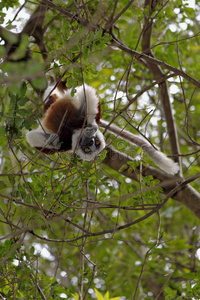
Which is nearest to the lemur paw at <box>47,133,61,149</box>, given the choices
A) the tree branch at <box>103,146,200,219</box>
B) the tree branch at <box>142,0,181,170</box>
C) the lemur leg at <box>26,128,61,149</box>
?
the lemur leg at <box>26,128,61,149</box>

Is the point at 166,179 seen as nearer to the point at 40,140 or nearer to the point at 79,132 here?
the point at 79,132

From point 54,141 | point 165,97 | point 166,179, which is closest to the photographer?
point 166,179

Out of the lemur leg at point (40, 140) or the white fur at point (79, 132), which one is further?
the lemur leg at point (40, 140)

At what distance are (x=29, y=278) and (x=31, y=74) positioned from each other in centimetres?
194

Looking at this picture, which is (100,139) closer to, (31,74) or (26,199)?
(26,199)

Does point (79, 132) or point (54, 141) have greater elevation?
point (79, 132)

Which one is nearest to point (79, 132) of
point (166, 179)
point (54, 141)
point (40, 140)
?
point (54, 141)

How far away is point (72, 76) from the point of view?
2.42m

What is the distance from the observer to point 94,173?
277 cm

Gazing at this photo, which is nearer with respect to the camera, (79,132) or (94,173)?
(94,173)

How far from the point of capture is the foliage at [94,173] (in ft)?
7.89

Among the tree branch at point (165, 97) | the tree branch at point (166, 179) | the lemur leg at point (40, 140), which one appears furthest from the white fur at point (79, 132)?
the tree branch at point (165, 97)

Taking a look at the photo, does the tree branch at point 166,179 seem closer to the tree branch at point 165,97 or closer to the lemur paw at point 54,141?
the tree branch at point 165,97

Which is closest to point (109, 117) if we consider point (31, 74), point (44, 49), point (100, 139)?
point (100, 139)
